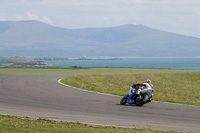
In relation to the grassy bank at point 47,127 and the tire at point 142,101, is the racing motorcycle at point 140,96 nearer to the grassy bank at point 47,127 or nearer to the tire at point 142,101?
the tire at point 142,101

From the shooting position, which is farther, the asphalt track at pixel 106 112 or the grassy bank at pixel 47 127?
the asphalt track at pixel 106 112

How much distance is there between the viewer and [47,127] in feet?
41.9

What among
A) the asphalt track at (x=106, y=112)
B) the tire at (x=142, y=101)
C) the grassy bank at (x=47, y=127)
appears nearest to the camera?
the grassy bank at (x=47, y=127)

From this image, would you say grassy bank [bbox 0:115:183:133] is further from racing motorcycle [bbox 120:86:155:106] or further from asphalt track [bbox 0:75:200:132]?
racing motorcycle [bbox 120:86:155:106]

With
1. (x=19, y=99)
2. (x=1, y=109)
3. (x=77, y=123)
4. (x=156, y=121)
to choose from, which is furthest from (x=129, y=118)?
(x=19, y=99)

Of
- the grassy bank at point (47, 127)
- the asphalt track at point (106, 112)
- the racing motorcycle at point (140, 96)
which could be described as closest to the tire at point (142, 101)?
the racing motorcycle at point (140, 96)

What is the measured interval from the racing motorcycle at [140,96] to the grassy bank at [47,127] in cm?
662

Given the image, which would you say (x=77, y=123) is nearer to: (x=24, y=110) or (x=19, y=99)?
(x=24, y=110)

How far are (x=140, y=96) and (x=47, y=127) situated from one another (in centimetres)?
831

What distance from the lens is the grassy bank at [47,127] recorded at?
12109 mm

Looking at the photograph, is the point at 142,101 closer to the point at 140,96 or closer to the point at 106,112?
the point at 140,96

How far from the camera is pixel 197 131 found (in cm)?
1320

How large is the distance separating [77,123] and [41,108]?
4.73m

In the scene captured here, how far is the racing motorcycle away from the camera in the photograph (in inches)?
779
